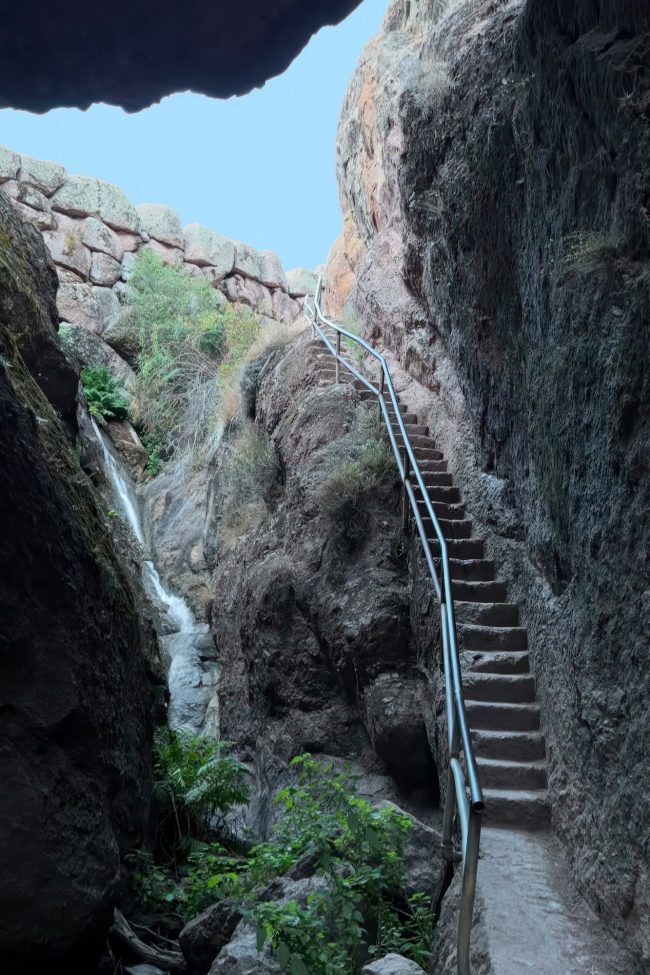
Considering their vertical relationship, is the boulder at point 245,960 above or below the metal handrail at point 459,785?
below

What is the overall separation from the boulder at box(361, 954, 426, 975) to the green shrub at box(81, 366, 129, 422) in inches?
530

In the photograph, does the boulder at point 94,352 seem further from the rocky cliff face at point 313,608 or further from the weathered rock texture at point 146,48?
the weathered rock texture at point 146,48

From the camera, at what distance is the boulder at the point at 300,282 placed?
2609 centimetres

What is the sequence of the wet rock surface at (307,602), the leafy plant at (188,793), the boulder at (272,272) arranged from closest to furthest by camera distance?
1. the leafy plant at (188,793)
2. the wet rock surface at (307,602)
3. the boulder at (272,272)

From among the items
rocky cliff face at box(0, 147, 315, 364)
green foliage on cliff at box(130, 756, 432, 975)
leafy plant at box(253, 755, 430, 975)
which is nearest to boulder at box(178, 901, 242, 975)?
green foliage on cliff at box(130, 756, 432, 975)

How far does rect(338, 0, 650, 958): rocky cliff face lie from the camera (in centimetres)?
390

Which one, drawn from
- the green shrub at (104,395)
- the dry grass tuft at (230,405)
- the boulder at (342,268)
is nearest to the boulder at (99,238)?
the green shrub at (104,395)

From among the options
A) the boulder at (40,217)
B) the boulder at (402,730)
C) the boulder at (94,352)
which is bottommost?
the boulder at (402,730)

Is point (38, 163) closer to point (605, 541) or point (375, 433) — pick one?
point (375, 433)

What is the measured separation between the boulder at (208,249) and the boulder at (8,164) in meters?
5.02

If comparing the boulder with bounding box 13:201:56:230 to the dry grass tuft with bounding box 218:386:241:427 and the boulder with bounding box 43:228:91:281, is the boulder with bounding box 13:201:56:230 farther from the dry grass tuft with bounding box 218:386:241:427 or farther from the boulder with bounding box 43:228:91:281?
the dry grass tuft with bounding box 218:386:241:427

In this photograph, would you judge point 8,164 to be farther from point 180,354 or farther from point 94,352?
point 180,354

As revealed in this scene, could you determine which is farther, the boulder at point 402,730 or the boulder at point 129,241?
the boulder at point 129,241

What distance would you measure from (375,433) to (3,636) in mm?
5096
